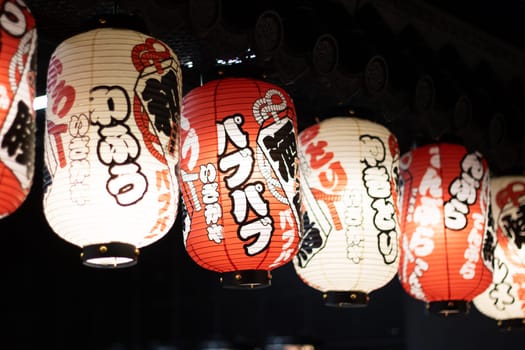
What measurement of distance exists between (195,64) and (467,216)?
1.52 meters

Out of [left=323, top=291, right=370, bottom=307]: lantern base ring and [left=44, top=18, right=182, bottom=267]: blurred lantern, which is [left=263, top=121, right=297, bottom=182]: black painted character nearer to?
[left=44, top=18, right=182, bottom=267]: blurred lantern

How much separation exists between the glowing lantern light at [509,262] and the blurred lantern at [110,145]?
257cm

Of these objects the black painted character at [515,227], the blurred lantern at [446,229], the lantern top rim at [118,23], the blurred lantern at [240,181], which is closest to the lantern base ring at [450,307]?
the blurred lantern at [446,229]

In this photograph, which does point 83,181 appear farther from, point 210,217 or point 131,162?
point 210,217

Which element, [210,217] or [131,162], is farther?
[210,217]

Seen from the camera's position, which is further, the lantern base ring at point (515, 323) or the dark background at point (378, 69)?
the lantern base ring at point (515, 323)

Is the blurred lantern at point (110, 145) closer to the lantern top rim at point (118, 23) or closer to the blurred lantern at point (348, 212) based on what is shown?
the lantern top rim at point (118, 23)

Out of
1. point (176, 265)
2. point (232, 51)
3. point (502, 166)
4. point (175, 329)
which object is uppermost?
point (232, 51)

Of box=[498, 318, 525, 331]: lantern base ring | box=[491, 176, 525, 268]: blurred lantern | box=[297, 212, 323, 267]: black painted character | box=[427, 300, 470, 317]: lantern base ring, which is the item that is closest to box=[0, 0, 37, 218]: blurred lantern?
box=[297, 212, 323, 267]: black painted character

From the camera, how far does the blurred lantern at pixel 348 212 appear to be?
3.76 m

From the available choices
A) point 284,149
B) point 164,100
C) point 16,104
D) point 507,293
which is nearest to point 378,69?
point 284,149

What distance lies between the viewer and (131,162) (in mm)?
2820

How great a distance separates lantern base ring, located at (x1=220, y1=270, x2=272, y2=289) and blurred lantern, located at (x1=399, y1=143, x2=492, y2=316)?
3.90 feet

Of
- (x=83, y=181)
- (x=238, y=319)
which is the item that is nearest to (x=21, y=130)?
(x=83, y=181)
